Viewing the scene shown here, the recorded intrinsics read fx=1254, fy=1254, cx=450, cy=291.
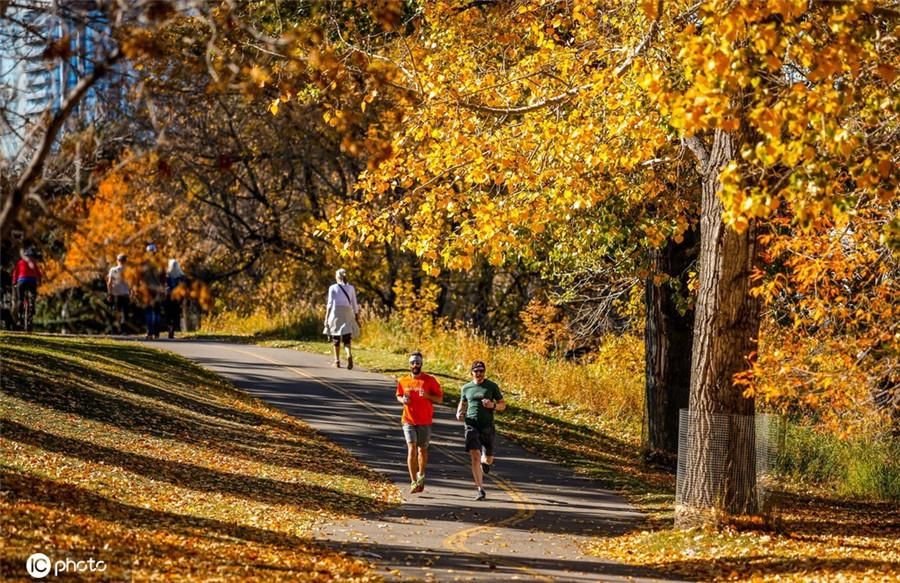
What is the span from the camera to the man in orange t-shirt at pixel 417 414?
1627 centimetres

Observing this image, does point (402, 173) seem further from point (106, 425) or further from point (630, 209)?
point (106, 425)

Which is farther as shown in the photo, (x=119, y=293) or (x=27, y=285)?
(x=119, y=293)

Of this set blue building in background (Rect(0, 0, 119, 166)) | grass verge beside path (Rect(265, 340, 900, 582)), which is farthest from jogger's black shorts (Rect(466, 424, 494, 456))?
blue building in background (Rect(0, 0, 119, 166))

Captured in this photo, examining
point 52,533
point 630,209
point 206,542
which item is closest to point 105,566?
point 52,533

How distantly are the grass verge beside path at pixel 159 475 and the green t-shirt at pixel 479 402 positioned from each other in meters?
1.50

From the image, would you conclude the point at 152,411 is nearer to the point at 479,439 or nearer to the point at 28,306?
the point at 479,439

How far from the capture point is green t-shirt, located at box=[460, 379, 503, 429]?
16891 mm

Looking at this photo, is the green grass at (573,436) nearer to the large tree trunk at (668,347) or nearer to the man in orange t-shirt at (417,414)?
the large tree trunk at (668,347)

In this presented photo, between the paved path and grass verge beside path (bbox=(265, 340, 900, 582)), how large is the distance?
519mm

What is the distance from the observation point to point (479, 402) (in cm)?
1694

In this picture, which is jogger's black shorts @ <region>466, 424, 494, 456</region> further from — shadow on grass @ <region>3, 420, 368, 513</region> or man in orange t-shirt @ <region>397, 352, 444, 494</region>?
shadow on grass @ <region>3, 420, 368, 513</region>

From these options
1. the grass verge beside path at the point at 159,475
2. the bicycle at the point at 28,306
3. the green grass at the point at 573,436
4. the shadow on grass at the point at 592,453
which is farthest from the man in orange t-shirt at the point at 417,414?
the bicycle at the point at 28,306

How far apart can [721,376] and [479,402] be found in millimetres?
3599

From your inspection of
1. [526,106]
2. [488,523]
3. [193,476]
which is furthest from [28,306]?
[488,523]
